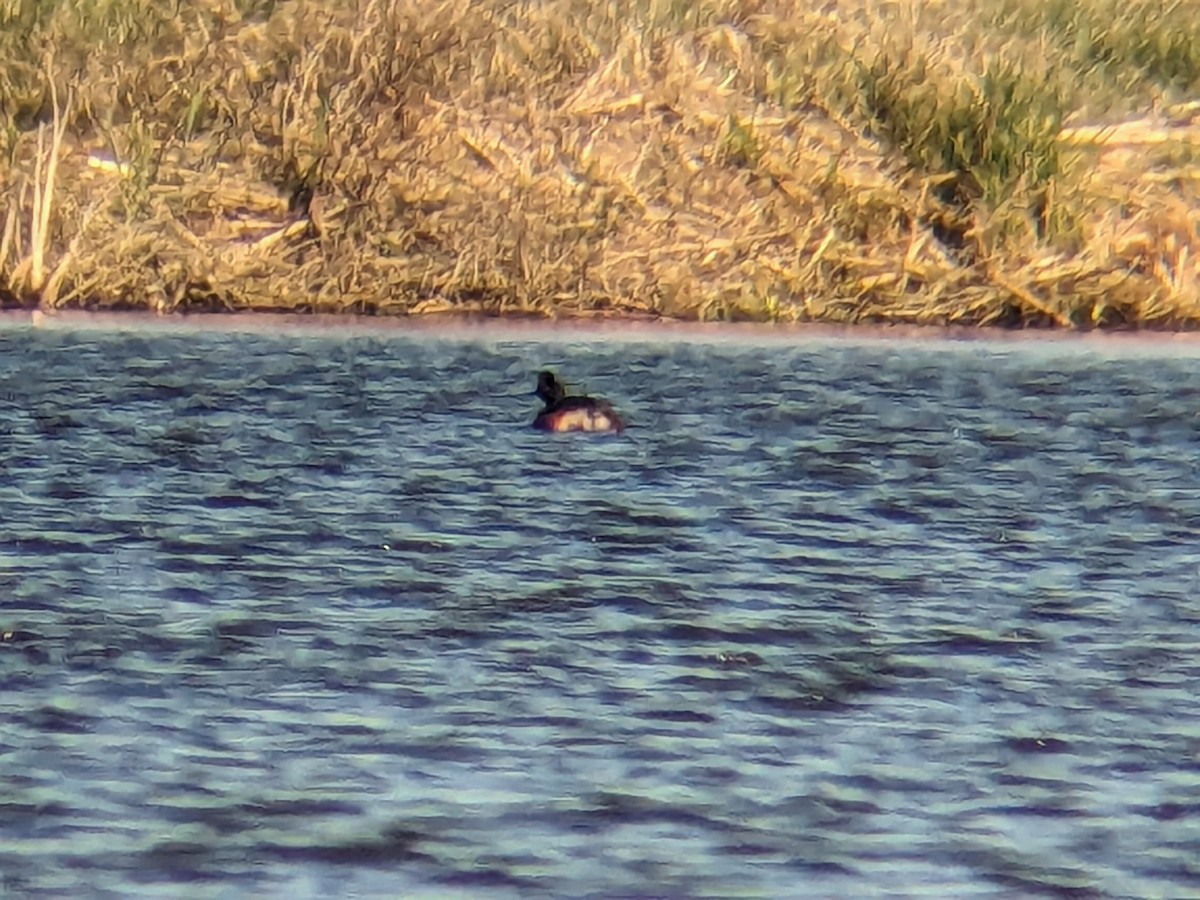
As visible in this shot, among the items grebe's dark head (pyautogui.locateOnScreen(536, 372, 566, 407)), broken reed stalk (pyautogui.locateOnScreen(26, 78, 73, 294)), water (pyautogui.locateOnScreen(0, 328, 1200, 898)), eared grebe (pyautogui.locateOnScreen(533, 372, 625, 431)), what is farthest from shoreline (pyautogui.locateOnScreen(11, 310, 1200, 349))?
eared grebe (pyautogui.locateOnScreen(533, 372, 625, 431))

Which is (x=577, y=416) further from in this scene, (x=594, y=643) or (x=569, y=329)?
(x=594, y=643)

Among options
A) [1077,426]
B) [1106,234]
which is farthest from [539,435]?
[1106,234]

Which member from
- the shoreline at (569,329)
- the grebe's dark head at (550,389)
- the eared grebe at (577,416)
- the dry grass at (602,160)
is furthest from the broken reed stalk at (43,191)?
the eared grebe at (577,416)

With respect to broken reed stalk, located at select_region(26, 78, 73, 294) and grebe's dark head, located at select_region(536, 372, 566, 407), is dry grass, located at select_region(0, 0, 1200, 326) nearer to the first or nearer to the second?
broken reed stalk, located at select_region(26, 78, 73, 294)

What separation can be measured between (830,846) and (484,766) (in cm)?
103

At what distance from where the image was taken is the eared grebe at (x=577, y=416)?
1289 centimetres

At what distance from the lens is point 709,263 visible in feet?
60.0

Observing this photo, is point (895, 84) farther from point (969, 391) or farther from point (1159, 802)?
point (1159, 802)

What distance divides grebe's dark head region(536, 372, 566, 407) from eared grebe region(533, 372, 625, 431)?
32 millimetres

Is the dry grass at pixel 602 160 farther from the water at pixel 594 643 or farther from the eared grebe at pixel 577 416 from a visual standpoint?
the eared grebe at pixel 577 416

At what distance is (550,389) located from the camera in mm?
13203

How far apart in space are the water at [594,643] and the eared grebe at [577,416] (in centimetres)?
12

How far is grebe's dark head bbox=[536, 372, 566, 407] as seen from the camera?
13.2 metres

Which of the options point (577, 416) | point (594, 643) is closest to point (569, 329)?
point (577, 416)
